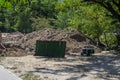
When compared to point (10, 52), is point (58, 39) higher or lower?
higher

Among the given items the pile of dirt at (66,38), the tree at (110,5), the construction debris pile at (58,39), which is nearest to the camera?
the tree at (110,5)

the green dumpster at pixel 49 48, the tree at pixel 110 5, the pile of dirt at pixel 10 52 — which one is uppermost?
the tree at pixel 110 5

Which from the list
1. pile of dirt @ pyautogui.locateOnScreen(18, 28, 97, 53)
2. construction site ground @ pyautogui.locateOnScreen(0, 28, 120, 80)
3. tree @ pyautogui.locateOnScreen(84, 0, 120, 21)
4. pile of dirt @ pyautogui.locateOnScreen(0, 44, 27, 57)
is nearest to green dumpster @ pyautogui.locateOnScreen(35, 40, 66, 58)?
construction site ground @ pyautogui.locateOnScreen(0, 28, 120, 80)

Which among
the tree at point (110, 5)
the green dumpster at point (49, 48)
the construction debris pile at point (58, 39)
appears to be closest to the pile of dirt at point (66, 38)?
the construction debris pile at point (58, 39)

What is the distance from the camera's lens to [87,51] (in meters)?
28.8

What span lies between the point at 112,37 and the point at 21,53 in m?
10.9

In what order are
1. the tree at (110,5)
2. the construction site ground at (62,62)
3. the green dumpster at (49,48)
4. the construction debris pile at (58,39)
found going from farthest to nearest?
the construction debris pile at (58,39) < the green dumpster at (49,48) < the tree at (110,5) < the construction site ground at (62,62)

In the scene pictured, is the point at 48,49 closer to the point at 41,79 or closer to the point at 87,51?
the point at 87,51

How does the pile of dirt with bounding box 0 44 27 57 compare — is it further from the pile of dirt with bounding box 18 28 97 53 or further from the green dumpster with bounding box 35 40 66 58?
the pile of dirt with bounding box 18 28 97 53

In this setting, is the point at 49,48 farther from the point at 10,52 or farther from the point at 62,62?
the point at 62,62

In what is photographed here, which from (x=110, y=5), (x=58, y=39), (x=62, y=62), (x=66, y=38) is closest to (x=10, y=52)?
(x=62, y=62)

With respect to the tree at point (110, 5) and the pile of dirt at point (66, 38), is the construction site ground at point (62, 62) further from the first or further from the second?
the tree at point (110, 5)

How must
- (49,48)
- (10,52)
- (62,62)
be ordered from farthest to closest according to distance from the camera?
(10,52) → (49,48) → (62,62)

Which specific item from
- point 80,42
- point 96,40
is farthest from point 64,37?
point 96,40
